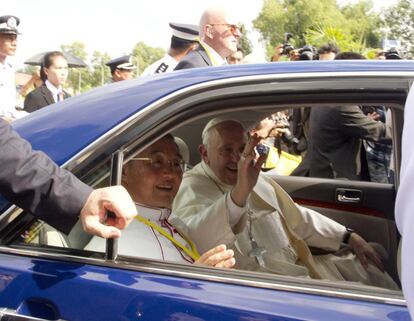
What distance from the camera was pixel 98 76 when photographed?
61.6m

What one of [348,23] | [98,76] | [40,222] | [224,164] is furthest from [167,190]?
[348,23]

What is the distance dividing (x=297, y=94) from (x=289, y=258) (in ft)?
2.93

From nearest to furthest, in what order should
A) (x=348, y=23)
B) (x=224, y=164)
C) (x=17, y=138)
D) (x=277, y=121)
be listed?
(x=17, y=138), (x=224, y=164), (x=277, y=121), (x=348, y=23)

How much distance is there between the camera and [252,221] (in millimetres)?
2557

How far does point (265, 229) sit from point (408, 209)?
182 cm

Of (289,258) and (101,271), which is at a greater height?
(101,271)

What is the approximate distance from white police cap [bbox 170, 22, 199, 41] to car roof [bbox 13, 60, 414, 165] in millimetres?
3543

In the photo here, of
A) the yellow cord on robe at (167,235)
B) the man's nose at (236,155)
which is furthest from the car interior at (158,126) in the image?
the man's nose at (236,155)

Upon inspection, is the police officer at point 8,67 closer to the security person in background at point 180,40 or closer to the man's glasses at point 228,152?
the security person in background at point 180,40

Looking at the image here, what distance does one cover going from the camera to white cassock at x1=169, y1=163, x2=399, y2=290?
2217 millimetres

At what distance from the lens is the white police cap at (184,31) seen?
17.5ft

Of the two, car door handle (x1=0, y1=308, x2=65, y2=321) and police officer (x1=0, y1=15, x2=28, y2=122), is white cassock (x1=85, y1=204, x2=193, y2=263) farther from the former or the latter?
police officer (x1=0, y1=15, x2=28, y2=122)

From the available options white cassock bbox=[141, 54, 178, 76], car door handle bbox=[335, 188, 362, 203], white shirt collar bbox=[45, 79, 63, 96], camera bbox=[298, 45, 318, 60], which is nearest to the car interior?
car door handle bbox=[335, 188, 362, 203]

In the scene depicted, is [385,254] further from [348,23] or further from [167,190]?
[348,23]
